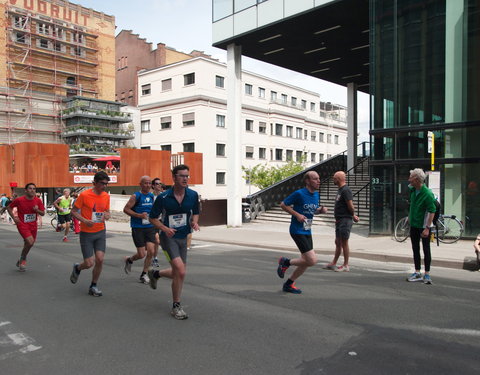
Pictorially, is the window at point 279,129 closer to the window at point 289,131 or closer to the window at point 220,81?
the window at point 289,131

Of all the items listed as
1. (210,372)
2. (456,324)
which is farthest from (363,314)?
(210,372)

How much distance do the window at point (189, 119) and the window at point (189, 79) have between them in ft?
10.7

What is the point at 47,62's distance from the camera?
52.3m

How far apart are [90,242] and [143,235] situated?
1.15 m

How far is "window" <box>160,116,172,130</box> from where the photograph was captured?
4528 cm

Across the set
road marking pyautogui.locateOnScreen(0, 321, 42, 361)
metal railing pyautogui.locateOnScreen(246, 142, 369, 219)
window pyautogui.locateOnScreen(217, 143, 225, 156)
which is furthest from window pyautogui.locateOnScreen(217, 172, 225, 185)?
road marking pyautogui.locateOnScreen(0, 321, 42, 361)

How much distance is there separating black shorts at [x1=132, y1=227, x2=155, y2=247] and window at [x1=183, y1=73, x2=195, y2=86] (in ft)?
124

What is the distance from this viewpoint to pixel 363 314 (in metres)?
5.27

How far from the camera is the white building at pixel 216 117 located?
42656 mm

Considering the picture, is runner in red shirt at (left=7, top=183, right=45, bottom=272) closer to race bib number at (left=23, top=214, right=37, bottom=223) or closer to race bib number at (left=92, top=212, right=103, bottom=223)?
race bib number at (left=23, top=214, right=37, bottom=223)

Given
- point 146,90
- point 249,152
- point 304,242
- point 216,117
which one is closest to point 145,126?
point 146,90

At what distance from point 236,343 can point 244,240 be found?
9.42 metres

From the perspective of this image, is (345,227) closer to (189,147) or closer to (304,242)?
(304,242)

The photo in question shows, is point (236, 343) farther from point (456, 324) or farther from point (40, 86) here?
point (40, 86)
